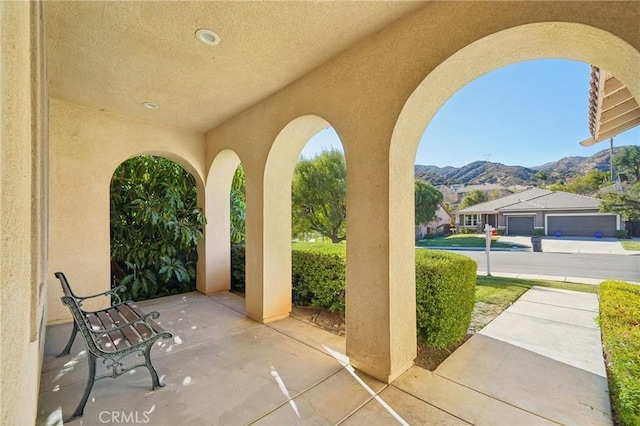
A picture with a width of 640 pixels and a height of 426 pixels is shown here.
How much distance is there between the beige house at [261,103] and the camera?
4.13 ft

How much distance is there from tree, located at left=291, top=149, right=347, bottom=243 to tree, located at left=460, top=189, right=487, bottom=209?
31342 mm

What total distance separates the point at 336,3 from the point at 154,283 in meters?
6.03

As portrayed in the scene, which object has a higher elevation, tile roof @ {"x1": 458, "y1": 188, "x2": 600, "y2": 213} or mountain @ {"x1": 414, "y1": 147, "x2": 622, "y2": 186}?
mountain @ {"x1": 414, "y1": 147, "x2": 622, "y2": 186}

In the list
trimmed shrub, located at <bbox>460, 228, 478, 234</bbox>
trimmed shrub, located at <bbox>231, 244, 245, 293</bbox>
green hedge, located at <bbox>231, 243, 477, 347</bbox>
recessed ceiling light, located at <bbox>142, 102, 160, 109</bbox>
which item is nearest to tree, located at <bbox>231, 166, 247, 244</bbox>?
trimmed shrub, located at <bbox>231, 244, 245, 293</bbox>

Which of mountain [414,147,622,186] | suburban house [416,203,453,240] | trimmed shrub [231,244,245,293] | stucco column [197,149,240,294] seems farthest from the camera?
mountain [414,147,622,186]

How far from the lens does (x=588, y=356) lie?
10.5 ft

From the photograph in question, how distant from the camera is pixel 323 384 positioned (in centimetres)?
273

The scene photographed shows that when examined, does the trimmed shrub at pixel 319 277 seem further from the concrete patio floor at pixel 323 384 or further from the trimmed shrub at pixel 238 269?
the trimmed shrub at pixel 238 269

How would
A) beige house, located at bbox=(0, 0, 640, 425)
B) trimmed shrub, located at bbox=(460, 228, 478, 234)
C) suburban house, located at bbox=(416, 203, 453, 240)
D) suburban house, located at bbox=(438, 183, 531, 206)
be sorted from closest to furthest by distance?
beige house, located at bbox=(0, 0, 640, 425)
trimmed shrub, located at bbox=(460, 228, 478, 234)
suburban house, located at bbox=(416, 203, 453, 240)
suburban house, located at bbox=(438, 183, 531, 206)

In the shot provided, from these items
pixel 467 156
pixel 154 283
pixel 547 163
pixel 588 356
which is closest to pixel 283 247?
pixel 154 283

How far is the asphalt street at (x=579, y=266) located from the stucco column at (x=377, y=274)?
919cm

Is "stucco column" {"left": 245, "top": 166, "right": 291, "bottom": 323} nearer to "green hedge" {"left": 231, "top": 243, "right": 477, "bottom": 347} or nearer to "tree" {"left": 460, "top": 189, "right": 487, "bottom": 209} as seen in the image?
Answer: "green hedge" {"left": 231, "top": 243, "right": 477, "bottom": 347}

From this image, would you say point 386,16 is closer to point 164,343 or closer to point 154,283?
point 164,343

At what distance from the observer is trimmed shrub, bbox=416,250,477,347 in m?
3.29
